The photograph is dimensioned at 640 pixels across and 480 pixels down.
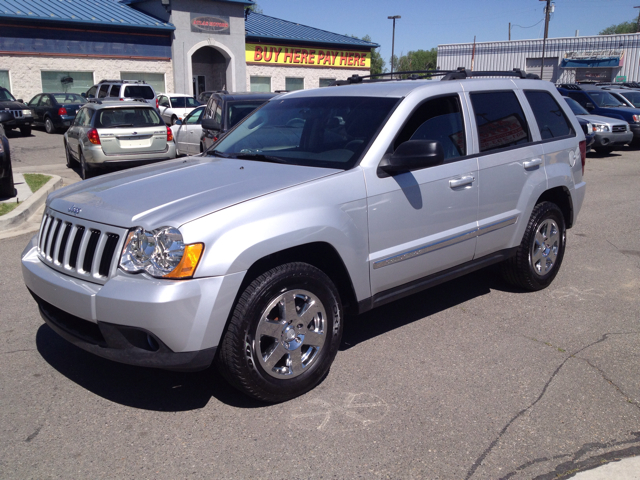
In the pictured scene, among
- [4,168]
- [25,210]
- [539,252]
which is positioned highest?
[4,168]

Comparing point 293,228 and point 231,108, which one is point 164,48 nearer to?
point 231,108

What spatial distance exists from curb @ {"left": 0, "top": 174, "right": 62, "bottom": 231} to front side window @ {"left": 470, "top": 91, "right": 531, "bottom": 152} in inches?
247

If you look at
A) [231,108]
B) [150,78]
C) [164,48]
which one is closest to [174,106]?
[150,78]

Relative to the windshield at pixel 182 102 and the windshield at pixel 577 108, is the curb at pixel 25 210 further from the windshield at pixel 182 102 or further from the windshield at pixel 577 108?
the windshield at pixel 182 102

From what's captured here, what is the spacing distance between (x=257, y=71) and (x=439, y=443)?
3566 cm

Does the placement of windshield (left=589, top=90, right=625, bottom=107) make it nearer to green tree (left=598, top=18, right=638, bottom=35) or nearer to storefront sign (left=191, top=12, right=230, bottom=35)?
storefront sign (left=191, top=12, right=230, bottom=35)

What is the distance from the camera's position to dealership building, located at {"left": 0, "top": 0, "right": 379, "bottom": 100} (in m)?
28.3

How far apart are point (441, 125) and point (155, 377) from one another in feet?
8.92

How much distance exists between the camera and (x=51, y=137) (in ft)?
73.5

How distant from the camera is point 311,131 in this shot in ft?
14.9

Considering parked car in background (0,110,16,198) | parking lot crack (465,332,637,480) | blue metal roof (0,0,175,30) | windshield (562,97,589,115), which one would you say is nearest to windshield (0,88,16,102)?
blue metal roof (0,0,175,30)

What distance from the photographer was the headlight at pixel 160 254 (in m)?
3.13

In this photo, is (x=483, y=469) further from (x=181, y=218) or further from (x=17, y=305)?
(x=17, y=305)

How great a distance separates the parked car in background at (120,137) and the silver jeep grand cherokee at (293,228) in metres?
8.08
